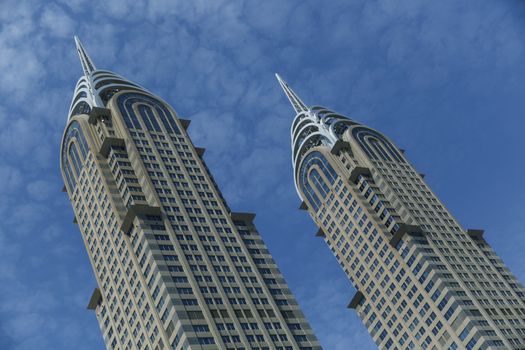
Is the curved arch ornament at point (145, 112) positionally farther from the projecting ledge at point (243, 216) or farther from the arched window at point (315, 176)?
the arched window at point (315, 176)

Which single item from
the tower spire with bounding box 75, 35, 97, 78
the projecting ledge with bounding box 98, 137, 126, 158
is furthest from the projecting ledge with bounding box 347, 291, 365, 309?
the tower spire with bounding box 75, 35, 97, 78

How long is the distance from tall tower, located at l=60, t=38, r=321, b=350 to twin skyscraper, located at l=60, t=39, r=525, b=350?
287 mm

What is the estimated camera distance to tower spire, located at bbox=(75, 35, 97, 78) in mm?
177700

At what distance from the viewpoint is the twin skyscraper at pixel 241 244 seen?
114125mm

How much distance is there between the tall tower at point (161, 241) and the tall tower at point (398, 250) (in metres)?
34.4

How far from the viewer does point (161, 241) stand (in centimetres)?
12100

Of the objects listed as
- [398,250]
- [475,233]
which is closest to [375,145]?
[475,233]

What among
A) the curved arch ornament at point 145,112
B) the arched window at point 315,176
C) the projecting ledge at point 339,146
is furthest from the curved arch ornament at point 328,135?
the curved arch ornament at point 145,112

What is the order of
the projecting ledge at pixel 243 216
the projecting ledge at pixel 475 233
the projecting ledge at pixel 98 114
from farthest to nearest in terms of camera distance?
the projecting ledge at pixel 475 233 → the projecting ledge at pixel 98 114 → the projecting ledge at pixel 243 216

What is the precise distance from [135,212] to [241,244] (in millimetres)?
20382

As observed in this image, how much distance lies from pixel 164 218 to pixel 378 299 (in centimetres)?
5659

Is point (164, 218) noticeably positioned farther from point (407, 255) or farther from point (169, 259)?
point (407, 255)

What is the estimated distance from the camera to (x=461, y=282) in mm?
141375

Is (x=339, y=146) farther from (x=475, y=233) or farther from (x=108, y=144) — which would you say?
(x=108, y=144)
